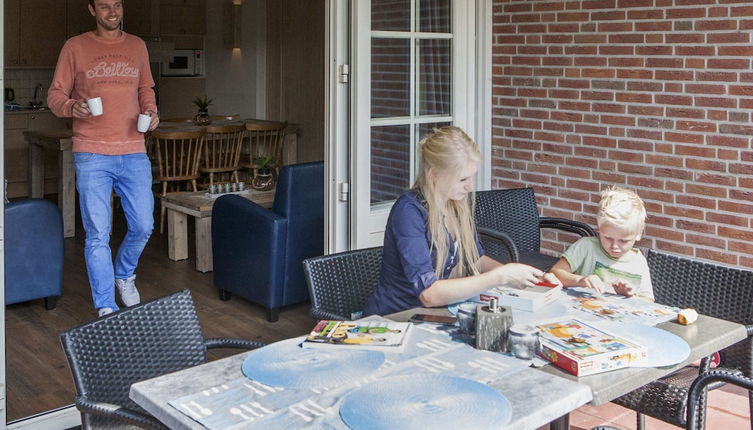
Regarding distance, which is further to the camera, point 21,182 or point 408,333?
point 21,182

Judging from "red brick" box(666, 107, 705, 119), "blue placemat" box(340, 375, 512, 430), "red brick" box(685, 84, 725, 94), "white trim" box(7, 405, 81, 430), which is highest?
"red brick" box(685, 84, 725, 94)

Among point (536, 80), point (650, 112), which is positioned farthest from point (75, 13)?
point (650, 112)

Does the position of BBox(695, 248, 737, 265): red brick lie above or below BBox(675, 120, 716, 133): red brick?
below

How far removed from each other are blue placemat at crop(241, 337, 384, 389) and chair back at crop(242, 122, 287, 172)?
6214 millimetres

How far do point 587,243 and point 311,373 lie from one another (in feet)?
4.73

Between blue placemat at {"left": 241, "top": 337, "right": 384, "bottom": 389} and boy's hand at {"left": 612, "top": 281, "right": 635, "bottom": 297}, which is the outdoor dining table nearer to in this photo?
blue placemat at {"left": 241, "top": 337, "right": 384, "bottom": 389}

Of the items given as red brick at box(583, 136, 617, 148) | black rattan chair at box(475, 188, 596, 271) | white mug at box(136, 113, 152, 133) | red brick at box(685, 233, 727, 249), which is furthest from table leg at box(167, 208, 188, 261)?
red brick at box(685, 233, 727, 249)

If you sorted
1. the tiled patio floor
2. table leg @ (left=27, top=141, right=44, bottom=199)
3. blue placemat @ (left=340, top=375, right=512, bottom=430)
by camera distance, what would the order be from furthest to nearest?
table leg @ (left=27, top=141, right=44, bottom=199), the tiled patio floor, blue placemat @ (left=340, top=375, right=512, bottom=430)

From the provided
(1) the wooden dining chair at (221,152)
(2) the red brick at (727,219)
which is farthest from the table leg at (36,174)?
(2) the red brick at (727,219)

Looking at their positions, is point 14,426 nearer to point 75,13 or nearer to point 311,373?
point 311,373

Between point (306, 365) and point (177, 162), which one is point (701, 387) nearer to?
point (306, 365)

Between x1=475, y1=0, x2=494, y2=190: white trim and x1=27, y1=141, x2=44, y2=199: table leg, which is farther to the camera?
x1=27, y1=141, x2=44, y2=199: table leg

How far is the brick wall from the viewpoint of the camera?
14.3 ft

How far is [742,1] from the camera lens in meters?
4.24
